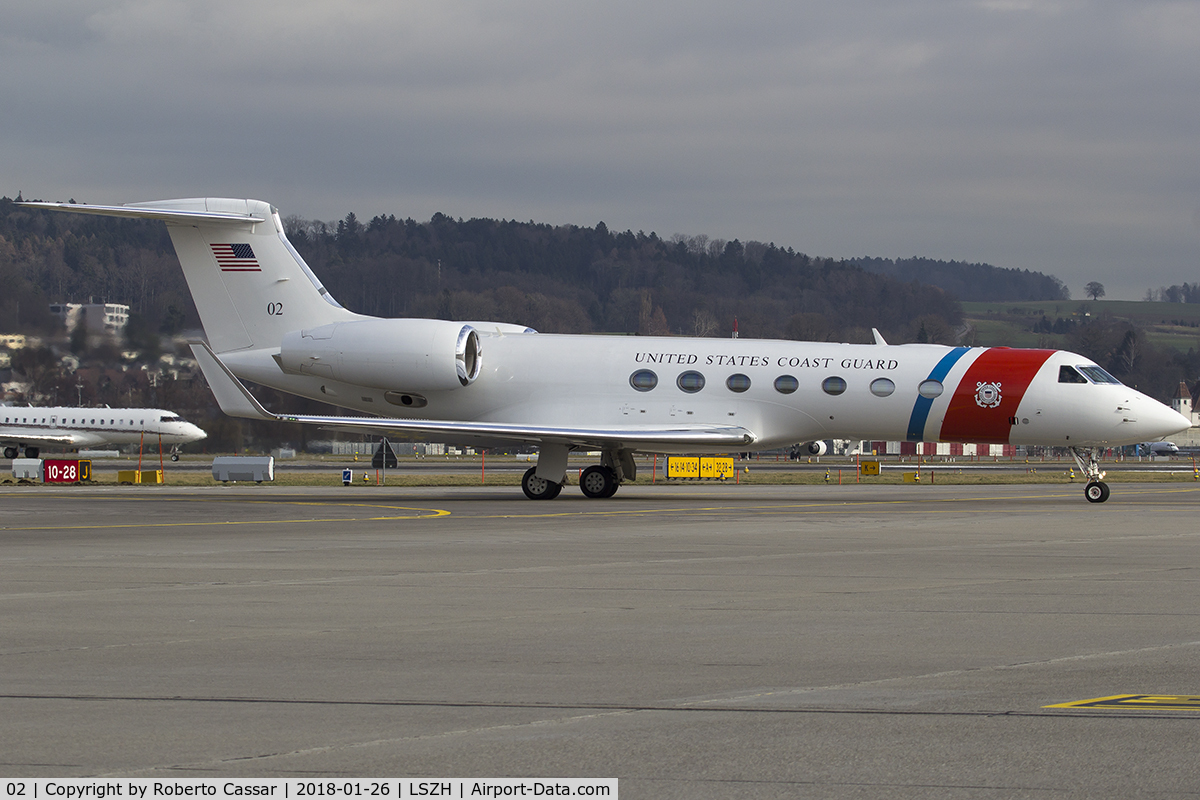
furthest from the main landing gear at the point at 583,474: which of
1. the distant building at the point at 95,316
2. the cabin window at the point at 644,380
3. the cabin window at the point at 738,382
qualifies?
the distant building at the point at 95,316

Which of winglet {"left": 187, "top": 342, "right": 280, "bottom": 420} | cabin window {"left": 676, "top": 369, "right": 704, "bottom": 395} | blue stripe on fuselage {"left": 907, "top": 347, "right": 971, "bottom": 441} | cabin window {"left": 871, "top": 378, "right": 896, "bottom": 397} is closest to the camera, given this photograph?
winglet {"left": 187, "top": 342, "right": 280, "bottom": 420}

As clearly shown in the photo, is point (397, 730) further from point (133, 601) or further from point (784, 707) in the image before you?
point (133, 601)

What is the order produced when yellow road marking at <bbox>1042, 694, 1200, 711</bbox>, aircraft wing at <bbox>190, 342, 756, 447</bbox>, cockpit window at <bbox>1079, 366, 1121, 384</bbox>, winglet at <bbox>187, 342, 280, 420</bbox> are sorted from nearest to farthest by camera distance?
yellow road marking at <bbox>1042, 694, 1200, 711</bbox>
aircraft wing at <bbox>190, 342, 756, 447</bbox>
winglet at <bbox>187, 342, 280, 420</bbox>
cockpit window at <bbox>1079, 366, 1121, 384</bbox>

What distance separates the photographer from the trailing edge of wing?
1025 inches

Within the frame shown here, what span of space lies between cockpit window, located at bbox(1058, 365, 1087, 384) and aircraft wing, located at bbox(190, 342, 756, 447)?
21.5 feet

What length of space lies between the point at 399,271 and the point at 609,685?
12514cm

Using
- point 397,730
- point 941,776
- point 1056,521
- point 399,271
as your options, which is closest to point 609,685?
point 397,730

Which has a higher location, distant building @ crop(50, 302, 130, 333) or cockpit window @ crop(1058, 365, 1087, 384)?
distant building @ crop(50, 302, 130, 333)

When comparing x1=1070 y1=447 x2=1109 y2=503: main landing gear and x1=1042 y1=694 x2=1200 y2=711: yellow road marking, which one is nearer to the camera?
x1=1042 y1=694 x2=1200 y2=711: yellow road marking

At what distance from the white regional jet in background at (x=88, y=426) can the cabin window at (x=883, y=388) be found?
48.0 m

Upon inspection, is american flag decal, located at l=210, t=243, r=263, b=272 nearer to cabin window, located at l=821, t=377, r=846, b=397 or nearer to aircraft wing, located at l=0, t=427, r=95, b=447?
cabin window, located at l=821, t=377, r=846, b=397

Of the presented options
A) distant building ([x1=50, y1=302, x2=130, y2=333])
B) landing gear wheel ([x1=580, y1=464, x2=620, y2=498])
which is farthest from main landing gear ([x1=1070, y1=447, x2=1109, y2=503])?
distant building ([x1=50, y1=302, x2=130, y2=333])

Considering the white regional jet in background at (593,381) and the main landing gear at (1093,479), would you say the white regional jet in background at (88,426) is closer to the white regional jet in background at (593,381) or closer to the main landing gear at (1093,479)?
the white regional jet in background at (593,381)

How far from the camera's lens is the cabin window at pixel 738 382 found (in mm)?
26531
